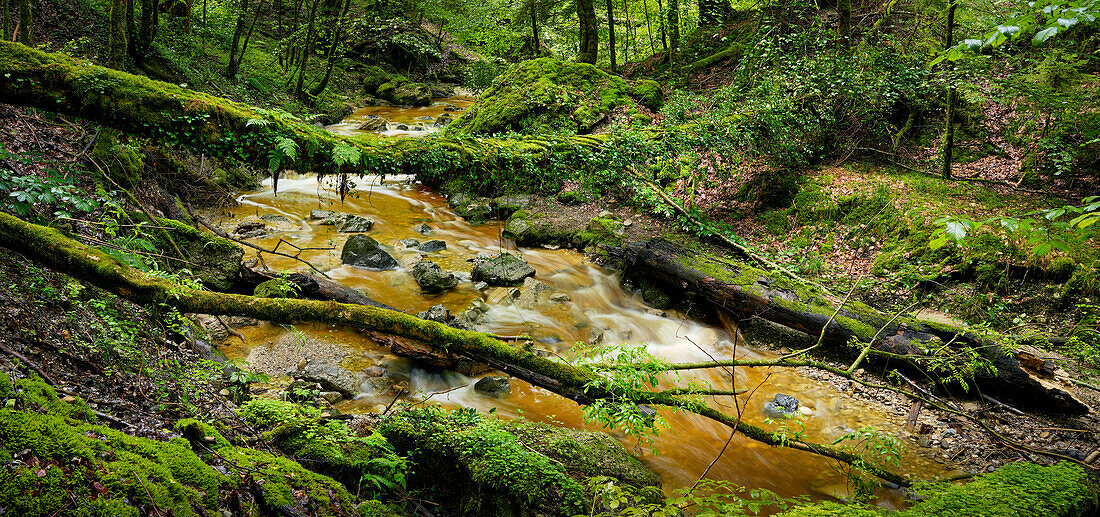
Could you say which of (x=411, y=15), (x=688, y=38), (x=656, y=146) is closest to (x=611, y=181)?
(x=656, y=146)

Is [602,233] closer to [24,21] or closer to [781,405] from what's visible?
[781,405]

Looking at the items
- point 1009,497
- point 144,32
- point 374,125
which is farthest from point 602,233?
point 144,32

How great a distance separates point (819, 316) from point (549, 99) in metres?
8.20

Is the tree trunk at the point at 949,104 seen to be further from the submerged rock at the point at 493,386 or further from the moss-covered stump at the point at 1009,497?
the submerged rock at the point at 493,386

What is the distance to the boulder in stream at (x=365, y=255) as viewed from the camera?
29.3 ft

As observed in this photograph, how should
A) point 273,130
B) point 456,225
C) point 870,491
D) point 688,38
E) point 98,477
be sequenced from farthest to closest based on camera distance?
point 688,38, point 456,225, point 273,130, point 870,491, point 98,477

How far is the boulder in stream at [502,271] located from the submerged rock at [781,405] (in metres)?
4.50

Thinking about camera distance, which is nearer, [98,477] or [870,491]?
[98,477]

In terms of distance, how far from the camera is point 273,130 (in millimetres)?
4969

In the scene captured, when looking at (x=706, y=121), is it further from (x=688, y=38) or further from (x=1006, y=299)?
(x=688, y=38)

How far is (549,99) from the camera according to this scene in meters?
12.3

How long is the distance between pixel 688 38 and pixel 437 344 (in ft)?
57.2

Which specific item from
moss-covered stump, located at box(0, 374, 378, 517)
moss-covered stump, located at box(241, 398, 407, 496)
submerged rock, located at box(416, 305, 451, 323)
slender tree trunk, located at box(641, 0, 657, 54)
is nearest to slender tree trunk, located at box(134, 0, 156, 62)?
submerged rock, located at box(416, 305, 451, 323)

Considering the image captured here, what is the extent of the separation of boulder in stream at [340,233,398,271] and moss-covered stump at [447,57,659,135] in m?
4.30
